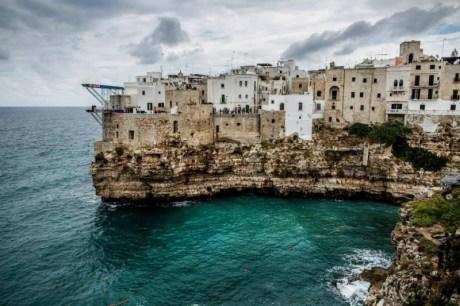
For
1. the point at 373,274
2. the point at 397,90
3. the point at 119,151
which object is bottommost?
the point at 373,274

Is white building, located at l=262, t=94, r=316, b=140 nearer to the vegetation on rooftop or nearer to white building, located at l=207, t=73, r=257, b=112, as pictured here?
the vegetation on rooftop

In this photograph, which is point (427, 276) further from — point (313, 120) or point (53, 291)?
point (313, 120)

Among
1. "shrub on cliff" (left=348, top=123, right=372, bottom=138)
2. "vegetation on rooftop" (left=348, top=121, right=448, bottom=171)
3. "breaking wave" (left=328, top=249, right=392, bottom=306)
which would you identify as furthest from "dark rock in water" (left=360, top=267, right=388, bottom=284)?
"shrub on cliff" (left=348, top=123, right=372, bottom=138)

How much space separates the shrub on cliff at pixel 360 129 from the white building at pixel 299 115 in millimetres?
5953

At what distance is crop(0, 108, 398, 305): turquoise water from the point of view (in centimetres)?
2288

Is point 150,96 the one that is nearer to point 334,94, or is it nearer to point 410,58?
point 334,94

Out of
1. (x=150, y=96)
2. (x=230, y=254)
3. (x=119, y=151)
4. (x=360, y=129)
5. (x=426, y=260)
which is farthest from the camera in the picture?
(x=150, y=96)

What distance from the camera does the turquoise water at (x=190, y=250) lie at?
2288cm

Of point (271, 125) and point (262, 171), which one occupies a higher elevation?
point (271, 125)

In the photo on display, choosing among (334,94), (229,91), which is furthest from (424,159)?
(229,91)

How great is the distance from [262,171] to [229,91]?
1519 centimetres

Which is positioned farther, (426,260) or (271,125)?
(271,125)

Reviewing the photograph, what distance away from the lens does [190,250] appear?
28906 mm

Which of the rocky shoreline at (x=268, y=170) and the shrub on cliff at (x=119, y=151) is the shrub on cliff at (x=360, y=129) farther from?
the shrub on cliff at (x=119, y=151)
